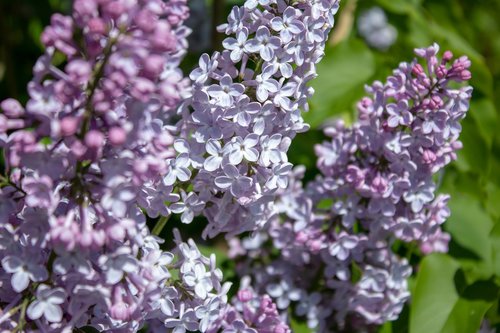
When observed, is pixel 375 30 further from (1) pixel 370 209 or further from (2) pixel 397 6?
(1) pixel 370 209

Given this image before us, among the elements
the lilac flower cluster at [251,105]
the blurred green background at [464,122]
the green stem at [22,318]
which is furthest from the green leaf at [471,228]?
the green stem at [22,318]

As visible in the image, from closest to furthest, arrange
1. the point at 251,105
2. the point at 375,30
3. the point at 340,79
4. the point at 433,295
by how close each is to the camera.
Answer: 1. the point at 251,105
2. the point at 433,295
3. the point at 340,79
4. the point at 375,30

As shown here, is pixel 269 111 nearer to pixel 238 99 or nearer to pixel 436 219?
pixel 238 99

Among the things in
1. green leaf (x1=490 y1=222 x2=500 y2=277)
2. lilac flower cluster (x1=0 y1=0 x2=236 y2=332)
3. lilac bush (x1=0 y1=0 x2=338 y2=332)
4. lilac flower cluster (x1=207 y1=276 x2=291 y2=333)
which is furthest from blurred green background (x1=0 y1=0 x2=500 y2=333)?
lilac flower cluster (x1=0 y1=0 x2=236 y2=332)

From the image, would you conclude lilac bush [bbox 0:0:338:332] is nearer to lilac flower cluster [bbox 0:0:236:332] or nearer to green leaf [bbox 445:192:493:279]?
lilac flower cluster [bbox 0:0:236:332]

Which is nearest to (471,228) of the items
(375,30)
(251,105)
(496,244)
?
(496,244)

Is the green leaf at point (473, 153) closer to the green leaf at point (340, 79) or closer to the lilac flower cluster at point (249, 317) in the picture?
the green leaf at point (340, 79)

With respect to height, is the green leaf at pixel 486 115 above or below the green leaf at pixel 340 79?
below
